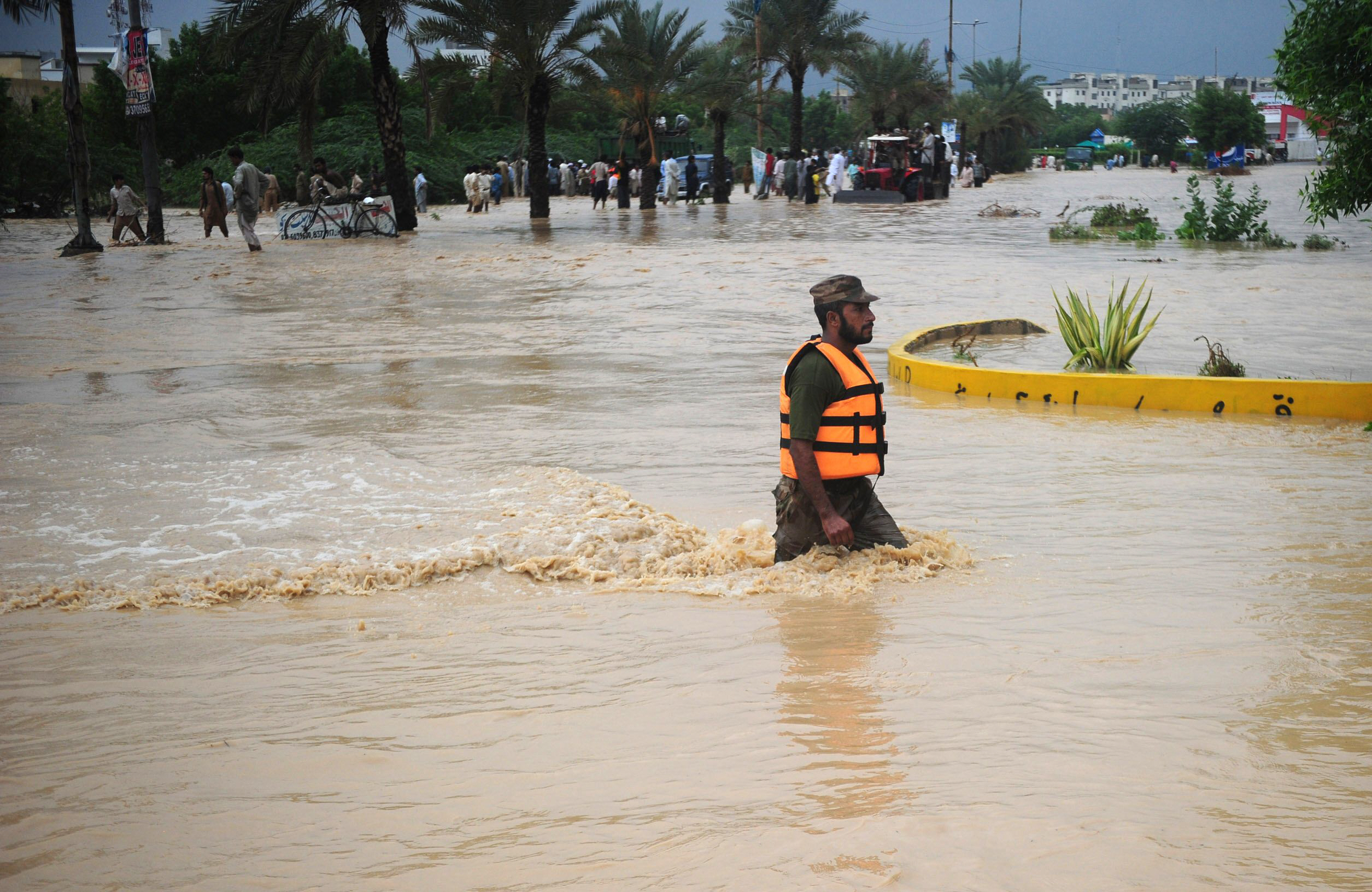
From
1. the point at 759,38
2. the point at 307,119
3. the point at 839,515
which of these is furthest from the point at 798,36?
the point at 839,515

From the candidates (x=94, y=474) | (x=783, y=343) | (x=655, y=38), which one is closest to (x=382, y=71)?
(x=655, y=38)

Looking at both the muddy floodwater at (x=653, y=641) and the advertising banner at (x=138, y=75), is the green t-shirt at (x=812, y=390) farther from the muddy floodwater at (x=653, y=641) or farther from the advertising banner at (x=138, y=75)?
the advertising banner at (x=138, y=75)

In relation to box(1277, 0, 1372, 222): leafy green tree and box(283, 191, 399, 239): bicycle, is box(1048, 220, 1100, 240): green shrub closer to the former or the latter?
box(283, 191, 399, 239): bicycle

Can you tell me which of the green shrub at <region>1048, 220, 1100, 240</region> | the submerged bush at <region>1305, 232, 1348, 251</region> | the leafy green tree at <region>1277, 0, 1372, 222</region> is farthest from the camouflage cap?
the green shrub at <region>1048, 220, 1100, 240</region>

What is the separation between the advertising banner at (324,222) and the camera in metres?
26.6

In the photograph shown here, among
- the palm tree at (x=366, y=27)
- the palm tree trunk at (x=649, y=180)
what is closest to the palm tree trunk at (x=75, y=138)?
the palm tree at (x=366, y=27)

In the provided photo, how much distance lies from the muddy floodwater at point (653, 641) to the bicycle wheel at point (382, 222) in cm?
1584

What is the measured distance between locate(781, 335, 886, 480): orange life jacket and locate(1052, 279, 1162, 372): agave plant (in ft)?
17.6

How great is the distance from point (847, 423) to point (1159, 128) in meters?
114

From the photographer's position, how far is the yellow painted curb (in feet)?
28.4

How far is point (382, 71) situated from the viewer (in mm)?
26844

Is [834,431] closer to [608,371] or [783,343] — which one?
[608,371]

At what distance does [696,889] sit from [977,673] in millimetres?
1669

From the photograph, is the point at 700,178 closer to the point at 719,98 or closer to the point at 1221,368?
the point at 719,98
